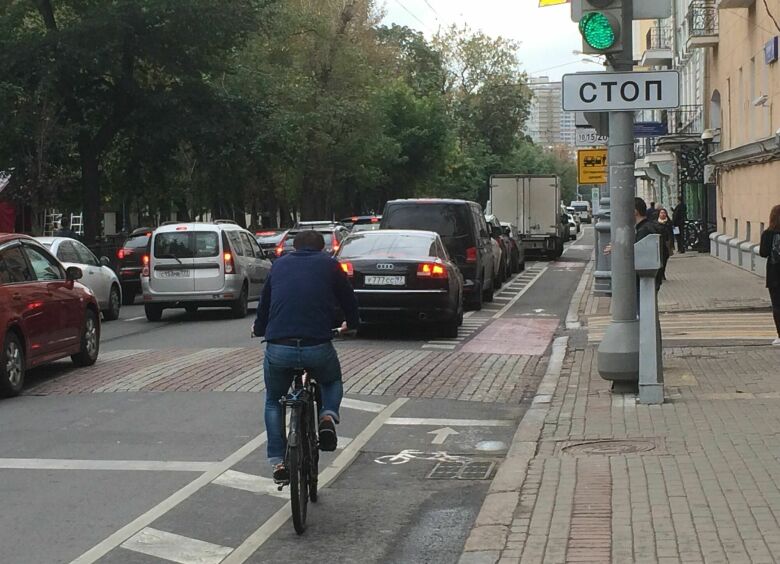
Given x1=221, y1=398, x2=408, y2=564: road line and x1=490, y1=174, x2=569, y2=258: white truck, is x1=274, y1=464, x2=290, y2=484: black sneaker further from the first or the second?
x1=490, y1=174, x2=569, y2=258: white truck

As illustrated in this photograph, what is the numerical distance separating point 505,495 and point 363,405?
4.22 meters

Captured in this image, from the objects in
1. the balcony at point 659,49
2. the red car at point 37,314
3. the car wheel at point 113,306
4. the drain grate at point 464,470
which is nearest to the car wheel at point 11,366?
the red car at point 37,314

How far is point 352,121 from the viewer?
54438 mm

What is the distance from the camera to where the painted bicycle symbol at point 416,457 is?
9047 millimetres

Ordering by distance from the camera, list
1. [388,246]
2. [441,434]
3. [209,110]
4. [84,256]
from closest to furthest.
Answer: [441,434]
[388,246]
[84,256]
[209,110]

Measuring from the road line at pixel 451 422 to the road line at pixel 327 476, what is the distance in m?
0.12

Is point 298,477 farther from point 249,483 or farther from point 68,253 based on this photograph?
point 68,253

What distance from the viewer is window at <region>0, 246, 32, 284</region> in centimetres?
1260

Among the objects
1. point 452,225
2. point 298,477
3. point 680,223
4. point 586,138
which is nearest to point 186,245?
point 452,225

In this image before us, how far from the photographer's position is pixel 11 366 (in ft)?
40.4

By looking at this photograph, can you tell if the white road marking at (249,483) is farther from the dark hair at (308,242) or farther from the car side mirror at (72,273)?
the car side mirror at (72,273)

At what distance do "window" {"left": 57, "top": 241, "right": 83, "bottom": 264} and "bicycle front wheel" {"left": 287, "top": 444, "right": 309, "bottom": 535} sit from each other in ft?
51.1

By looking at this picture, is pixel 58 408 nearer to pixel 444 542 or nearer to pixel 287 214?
pixel 444 542

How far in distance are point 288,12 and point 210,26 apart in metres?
17.8
